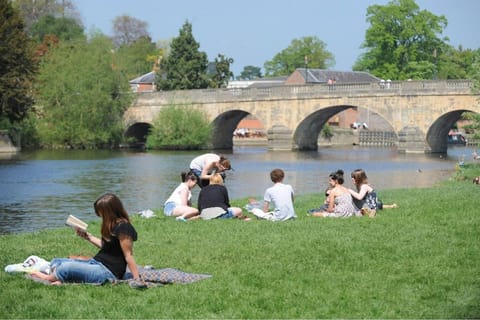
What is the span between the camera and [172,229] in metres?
14.0

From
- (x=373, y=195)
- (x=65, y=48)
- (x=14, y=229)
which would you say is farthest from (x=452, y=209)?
(x=65, y=48)

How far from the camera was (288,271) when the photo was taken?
10.0 meters

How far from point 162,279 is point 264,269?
1.20m

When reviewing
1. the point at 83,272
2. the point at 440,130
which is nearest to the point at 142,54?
the point at 440,130

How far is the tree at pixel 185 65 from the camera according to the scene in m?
74.6

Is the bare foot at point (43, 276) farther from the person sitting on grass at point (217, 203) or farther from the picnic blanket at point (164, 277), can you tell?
the person sitting on grass at point (217, 203)

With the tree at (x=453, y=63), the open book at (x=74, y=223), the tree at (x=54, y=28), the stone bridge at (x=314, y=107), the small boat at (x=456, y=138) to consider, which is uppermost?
the tree at (x=54, y=28)

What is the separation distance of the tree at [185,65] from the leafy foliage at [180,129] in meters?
12.2

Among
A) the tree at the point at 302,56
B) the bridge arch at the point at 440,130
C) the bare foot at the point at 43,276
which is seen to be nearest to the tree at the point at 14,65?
the bridge arch at the point at 440,130

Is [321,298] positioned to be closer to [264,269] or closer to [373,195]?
[264,269]

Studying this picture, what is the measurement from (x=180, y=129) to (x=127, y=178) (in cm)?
2600

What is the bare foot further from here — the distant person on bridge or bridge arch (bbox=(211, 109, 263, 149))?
bridge arch (bbox=(211, 109, 263, 149))

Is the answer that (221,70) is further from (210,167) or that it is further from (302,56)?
(210,167)

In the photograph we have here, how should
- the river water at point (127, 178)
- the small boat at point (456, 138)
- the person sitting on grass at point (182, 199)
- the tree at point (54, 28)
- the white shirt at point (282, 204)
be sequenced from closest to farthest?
the white shirt at point (282, 204)
the person sitting on grass at point (182, 199)
the river water at point (127, 178)
the small boat at point (456, 138)
the tree at point (54, 28)
